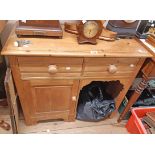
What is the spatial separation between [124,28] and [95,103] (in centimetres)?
64

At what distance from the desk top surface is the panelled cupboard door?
227mm

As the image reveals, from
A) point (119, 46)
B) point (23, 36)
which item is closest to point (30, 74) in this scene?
point (23, 36)

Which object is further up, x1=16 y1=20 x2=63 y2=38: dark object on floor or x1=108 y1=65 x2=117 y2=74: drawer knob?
x1=16 y1=20 x2=63 y2=38: dark object on floor

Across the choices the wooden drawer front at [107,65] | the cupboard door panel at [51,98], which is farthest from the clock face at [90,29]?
the cupboard door panel at [51,98]

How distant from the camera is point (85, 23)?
1023 mm

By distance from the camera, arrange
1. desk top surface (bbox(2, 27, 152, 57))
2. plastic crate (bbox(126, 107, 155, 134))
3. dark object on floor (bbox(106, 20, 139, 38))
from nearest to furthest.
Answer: desk top surface (bbox(2, 27, 152, 57))
dark object on floor (bbox(106, 20, 139, 38))
plastic crate (bbox(126, 107, 155, 134))

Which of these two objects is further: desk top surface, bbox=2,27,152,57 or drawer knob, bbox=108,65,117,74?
drawer knob, bbox=108,65,117,74

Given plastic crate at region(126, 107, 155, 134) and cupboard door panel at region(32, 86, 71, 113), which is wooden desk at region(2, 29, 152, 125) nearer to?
cupboard door panel at region(32, 86, 71, 113)

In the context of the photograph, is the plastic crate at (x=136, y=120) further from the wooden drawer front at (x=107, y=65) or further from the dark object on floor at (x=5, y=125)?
the dark object on floor at (x=5, y=125)

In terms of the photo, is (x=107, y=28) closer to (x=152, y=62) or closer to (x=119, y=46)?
(x=119, y=46)

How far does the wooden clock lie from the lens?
3.39ft

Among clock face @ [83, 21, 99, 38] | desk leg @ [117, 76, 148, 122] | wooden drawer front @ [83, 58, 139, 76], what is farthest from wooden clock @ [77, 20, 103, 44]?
desk leg @ [117, 76, 148, 122]

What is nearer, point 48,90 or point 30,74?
point 30,74
